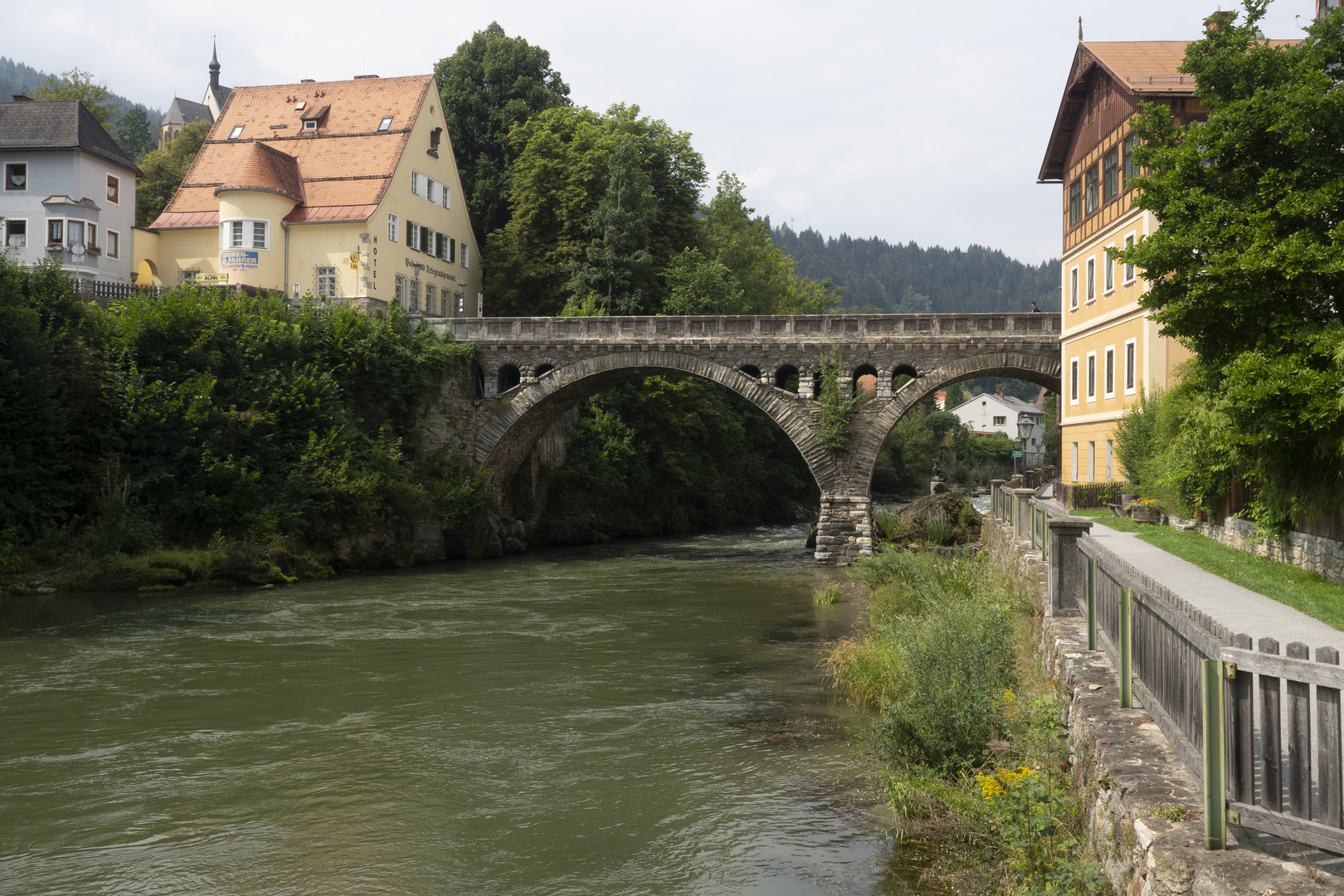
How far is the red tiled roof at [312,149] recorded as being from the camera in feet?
141

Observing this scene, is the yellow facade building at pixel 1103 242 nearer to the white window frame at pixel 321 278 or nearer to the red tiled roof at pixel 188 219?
the white window frame at pixel 321 278

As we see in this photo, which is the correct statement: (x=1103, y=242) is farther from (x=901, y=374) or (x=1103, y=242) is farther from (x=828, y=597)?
(x=828, y=597)

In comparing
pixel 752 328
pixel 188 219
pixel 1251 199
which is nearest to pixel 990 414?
pixel 752 328

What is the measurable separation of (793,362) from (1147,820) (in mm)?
32901

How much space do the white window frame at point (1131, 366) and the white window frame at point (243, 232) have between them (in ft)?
107

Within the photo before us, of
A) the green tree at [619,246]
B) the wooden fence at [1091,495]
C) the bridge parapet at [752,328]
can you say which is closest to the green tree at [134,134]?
the green tree at [619,246]

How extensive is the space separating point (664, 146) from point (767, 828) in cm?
4673

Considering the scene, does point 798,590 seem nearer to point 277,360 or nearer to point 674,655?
point 674,655

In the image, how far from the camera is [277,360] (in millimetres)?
33625

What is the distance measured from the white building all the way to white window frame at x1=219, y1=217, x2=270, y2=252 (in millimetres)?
4802

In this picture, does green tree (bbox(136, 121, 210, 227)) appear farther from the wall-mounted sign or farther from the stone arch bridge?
the stone arch bridge

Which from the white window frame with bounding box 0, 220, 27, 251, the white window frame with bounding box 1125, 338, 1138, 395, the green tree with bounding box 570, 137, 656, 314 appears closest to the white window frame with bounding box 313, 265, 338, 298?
the green tree with bounding box 570, 137, 656, 314

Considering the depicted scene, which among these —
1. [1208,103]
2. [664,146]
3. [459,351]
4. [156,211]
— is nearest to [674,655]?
[1208,103]

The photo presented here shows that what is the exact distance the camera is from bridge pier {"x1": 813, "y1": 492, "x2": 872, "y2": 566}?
117ft
